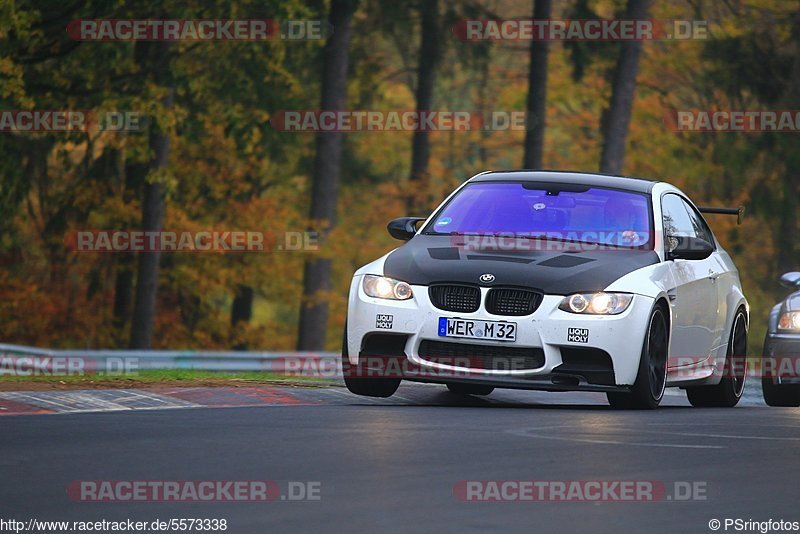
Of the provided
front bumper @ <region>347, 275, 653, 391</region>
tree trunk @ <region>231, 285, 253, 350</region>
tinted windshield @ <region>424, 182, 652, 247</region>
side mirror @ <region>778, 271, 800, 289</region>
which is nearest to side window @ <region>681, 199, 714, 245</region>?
side mirror @ <region>778, 271, 800, 289</region>

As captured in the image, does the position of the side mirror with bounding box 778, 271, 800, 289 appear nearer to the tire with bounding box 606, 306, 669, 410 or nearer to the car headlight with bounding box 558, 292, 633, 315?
the tire with bounding box 606, 306, 669, 410

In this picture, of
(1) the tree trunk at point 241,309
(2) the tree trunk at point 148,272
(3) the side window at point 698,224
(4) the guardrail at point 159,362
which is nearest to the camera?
(3) the side window at point 698,224

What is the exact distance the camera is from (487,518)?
7.30 meters

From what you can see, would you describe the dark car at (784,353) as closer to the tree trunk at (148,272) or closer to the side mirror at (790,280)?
the side mirror at (790,280)

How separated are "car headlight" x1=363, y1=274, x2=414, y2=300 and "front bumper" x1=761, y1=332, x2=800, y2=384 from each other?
4049mm

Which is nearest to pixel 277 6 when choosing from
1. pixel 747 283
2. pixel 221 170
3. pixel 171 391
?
pixel 221 170

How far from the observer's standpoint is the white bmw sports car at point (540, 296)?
39.3 feet

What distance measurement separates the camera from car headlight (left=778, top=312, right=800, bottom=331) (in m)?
14.7

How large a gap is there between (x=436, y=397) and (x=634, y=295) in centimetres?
216

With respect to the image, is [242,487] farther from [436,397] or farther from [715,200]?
[715,200]

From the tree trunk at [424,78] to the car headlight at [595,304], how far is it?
28.6 metres

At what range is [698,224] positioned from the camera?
15.1 meters

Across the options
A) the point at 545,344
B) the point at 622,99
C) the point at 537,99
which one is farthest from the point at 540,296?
the point at 537,99

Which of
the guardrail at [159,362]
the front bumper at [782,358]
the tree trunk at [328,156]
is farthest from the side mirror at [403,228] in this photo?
the tree trunk at [328,156]
